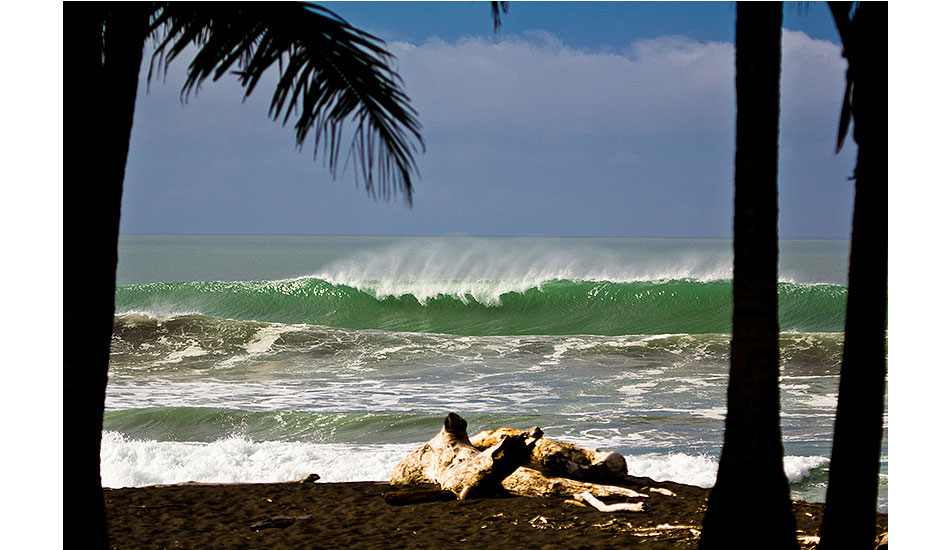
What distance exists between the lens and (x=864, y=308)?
353 centimetres

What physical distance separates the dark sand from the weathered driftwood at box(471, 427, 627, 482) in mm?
250

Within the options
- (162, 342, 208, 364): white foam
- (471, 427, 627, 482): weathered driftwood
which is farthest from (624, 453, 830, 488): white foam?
(162, 342, 208, 364): white foam

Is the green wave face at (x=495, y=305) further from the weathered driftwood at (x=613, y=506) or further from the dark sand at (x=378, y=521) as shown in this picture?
the weathered driftwood at (x=613, y=506)

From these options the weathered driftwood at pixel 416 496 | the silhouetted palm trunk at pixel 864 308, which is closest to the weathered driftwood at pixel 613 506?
the weathered driftwood at pixel 416 496

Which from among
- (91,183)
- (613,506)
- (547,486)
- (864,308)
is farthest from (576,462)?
(91,183)

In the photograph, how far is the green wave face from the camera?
82.1 feet

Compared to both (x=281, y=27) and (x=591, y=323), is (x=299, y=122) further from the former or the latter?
(x=591, y=323)

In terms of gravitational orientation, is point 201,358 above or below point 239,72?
below

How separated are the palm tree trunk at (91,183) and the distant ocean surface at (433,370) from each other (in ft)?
14.9

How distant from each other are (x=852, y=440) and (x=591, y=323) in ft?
70.3

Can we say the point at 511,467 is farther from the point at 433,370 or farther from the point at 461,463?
the point at 433,370

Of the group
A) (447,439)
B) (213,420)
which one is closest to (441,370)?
(213,420)

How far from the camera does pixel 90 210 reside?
3568mm

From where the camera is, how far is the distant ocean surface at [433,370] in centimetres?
866
